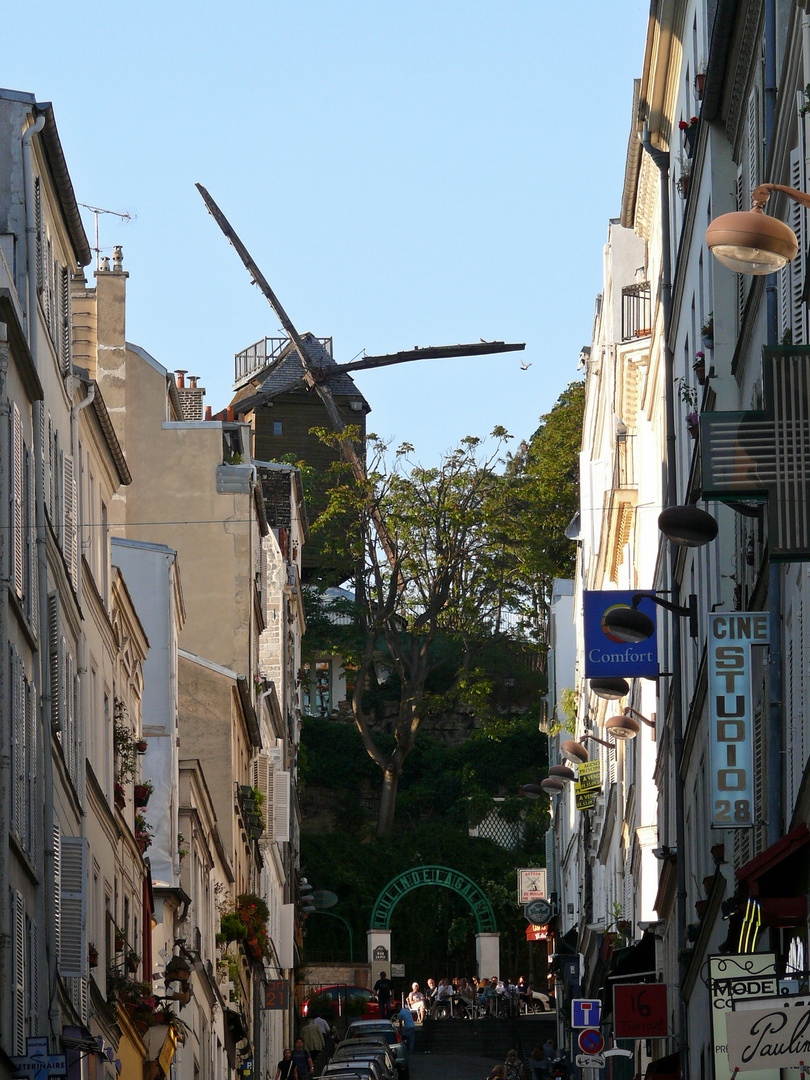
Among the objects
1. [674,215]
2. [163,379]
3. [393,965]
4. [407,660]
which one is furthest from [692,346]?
[407,660]

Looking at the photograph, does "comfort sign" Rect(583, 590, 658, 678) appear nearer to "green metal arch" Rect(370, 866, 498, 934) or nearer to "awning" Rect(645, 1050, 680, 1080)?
"awning" Rect(645, 1050, 680, 1080)

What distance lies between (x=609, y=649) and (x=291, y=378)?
187 ft

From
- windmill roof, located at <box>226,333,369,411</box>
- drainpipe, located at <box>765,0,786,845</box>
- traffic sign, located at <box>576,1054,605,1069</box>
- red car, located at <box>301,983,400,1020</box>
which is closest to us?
drainpipe, located at <box>765,0,786,845</box>

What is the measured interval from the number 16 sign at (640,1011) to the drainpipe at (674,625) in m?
0.58

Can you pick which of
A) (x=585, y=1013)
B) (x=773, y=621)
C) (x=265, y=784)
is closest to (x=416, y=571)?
(x=265, y=784)

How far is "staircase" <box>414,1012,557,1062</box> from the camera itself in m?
48.1

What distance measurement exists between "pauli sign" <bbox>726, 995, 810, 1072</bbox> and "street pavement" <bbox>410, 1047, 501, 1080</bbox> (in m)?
33.5

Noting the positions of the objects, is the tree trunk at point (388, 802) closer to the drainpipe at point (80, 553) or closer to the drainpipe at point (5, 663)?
the drainpipe at point (80, 553)

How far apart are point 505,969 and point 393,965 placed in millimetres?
5374

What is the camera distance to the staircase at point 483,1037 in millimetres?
48125

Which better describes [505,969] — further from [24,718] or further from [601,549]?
[24,718]

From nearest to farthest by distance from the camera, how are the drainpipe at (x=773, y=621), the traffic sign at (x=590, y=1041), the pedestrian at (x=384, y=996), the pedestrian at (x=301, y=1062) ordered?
the drainpipe at (x=773, y=621) < the traffic sign at (x=590, y=1041) < the pedestrian at (x=301, y=1062) < the pedestrian at (x=384, y=996)

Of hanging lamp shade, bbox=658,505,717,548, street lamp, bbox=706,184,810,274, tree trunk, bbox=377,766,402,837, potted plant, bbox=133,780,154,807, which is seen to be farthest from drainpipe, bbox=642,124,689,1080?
tree trunk, bbox=377,766,402,837

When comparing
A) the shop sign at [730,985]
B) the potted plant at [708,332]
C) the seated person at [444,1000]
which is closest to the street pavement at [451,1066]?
the seated person at [444,1000]
